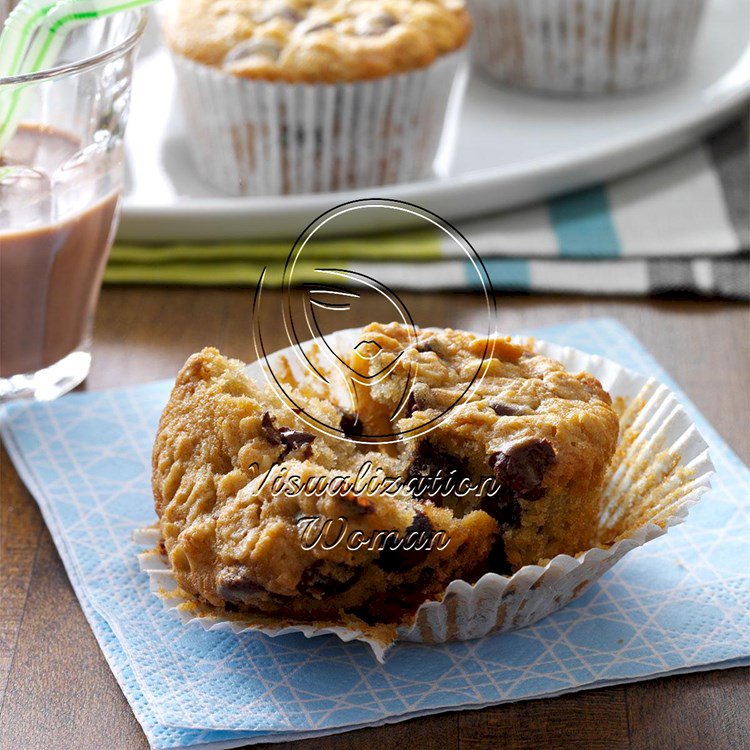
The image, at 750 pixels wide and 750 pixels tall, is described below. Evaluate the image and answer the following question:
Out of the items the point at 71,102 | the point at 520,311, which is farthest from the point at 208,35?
the point at 520,311

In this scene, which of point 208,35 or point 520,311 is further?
point 208,35

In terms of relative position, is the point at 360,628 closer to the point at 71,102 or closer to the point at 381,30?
the point at 71,102

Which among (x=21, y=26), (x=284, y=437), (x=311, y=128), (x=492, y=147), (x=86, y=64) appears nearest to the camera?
(x=284, y=437)

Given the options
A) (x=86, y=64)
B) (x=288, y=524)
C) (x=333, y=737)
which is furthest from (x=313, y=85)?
(x=333, y=737)

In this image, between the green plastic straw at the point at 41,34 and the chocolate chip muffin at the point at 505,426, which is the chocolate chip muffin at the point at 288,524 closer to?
the chocolate chip muffin at the point at 505,426

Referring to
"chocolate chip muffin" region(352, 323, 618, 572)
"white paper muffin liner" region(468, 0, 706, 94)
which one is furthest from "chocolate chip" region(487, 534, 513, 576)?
"white paper muffin liner" region(468, 0, 706, 94)

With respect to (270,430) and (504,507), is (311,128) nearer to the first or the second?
(270,430)

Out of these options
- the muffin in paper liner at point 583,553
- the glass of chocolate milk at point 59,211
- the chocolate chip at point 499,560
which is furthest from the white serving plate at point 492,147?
the chocolate chip at point 499,560
